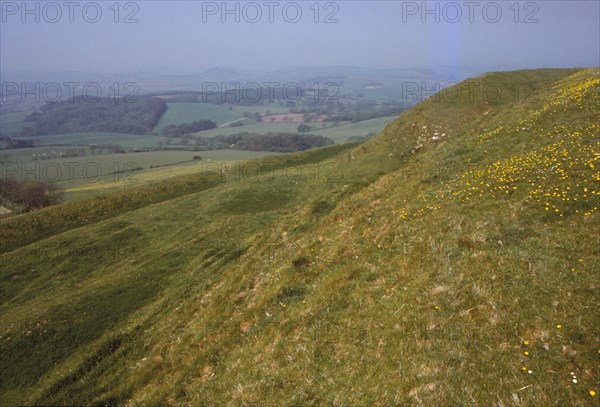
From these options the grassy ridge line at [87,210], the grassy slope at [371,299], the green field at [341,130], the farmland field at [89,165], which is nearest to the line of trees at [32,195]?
the farmland field at [89,165]

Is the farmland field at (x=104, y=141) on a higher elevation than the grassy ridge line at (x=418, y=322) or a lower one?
higher

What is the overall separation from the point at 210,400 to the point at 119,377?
8553 millimetres

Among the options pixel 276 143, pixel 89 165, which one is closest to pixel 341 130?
pixel 276 143

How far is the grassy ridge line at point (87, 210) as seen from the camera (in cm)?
4238

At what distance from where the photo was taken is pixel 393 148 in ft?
148

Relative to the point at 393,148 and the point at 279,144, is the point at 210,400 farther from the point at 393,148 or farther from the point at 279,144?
the point at 279,144

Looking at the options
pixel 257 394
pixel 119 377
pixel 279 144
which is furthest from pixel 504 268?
pixel 279 144

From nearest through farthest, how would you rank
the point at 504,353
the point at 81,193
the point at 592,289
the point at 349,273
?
the point at 504,353 < the point at 592,289 < the point at 349,273 < the point at 81,193

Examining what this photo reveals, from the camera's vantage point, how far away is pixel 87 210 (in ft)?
160

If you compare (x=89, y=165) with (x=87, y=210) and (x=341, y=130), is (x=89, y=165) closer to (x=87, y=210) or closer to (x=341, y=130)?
Answer: (x=87, y=210)

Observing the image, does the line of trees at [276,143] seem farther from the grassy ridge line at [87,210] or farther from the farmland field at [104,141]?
the grassy ridge line at [87,210]

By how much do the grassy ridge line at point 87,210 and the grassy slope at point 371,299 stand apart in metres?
9.47

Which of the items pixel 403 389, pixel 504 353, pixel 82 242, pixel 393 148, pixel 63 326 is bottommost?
pixel 63 326

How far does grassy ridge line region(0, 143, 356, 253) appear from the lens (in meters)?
42.4
